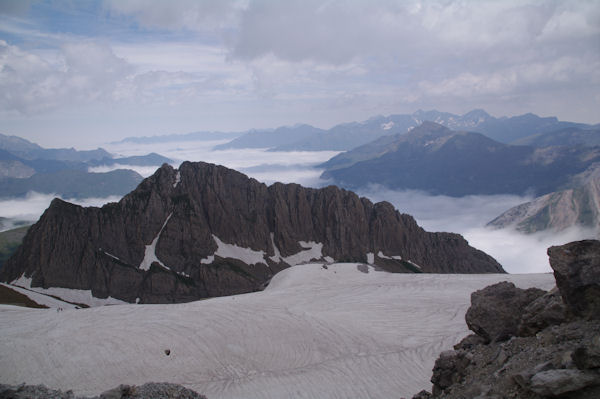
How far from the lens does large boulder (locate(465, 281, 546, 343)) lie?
19.4 m

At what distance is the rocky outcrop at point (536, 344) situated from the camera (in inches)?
471

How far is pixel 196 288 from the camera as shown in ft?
494

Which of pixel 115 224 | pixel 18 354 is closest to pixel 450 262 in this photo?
pixel 115 224

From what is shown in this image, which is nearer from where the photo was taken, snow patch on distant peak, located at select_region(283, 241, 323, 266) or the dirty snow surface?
the dirty snow surface

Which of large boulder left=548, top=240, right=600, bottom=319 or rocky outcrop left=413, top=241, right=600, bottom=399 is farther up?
large boulder left=548, top=240, right=600, bottom=319

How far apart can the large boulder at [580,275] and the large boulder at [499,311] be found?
3.41m

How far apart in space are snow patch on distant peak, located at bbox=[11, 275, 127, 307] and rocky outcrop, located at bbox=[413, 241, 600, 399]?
138m

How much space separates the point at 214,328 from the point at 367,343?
44.3 ft

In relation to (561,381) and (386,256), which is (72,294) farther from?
(561,381)

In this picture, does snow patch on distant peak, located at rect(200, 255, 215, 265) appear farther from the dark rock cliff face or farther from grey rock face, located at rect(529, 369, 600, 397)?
grey rock face, located at rect(529, 369, 600, 397)

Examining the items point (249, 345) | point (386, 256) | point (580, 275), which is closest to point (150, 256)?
point (386, 256)

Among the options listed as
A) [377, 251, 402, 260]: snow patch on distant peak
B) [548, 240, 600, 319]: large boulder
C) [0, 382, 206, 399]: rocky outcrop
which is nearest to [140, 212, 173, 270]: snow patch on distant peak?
[377, 251, 402, 260]: snow patch on distant peak

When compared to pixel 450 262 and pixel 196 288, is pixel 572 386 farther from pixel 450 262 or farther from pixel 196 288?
pixel 450 262

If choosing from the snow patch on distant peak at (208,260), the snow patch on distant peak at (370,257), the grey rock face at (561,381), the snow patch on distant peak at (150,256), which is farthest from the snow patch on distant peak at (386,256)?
the grey rock face at (561,381)
